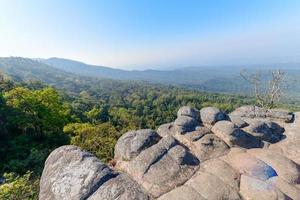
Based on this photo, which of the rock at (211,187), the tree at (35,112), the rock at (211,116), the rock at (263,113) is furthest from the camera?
the tree at (35,112)

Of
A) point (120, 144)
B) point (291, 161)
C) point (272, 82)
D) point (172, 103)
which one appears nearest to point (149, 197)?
point (120, 144)

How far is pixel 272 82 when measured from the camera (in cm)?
2728

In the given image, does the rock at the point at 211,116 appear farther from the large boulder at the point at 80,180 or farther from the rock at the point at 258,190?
the large boulder at the point at 80,180

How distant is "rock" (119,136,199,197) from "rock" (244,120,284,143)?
4408mm

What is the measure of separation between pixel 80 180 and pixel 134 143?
10.4ft

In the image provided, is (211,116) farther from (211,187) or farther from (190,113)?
(211,187)

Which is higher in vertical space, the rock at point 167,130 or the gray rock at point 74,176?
the rock at point 167,130

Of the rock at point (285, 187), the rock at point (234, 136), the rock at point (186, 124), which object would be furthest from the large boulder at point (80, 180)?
the rock at point (234, 136)

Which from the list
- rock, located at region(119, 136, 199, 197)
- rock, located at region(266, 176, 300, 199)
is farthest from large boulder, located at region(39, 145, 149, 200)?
rock, located at region(266, 176, 300, 199)

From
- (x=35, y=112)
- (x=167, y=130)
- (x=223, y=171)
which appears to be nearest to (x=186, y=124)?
(x=167, y=130)

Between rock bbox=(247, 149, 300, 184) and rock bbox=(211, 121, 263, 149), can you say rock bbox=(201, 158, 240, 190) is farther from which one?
rock bbox=(247, 149, 300, 184)

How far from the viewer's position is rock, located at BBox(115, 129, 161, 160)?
12077 millimetres

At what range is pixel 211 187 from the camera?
10.1 m

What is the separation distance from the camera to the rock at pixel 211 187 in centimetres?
970
